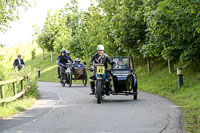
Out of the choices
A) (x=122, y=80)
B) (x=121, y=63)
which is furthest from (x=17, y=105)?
(x=121, y=63)

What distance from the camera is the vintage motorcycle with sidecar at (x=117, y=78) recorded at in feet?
39.7

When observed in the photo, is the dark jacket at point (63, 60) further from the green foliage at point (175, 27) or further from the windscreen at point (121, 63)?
the windscreen at point (121, 63)

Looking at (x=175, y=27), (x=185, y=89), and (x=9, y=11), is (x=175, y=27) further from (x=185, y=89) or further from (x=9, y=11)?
(x=9, y=11)

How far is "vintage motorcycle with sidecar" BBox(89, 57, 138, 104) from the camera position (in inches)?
476

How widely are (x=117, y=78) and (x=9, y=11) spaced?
9045 millimetres

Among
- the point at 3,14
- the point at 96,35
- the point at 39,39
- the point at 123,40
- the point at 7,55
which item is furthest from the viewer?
the point at 39,39

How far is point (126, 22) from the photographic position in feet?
79.0

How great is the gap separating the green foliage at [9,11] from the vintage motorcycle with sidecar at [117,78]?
25.4ft

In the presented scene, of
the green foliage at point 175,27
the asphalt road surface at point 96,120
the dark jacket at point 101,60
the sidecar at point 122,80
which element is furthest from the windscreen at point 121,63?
the asphalt road surface at point 96,120

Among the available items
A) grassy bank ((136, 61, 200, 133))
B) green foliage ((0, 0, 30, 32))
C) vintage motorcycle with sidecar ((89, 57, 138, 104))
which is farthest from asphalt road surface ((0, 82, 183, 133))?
green foliage ((0, 0, 30, 32))

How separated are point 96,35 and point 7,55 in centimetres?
2380

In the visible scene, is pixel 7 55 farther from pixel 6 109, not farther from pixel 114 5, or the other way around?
pixel 114 5

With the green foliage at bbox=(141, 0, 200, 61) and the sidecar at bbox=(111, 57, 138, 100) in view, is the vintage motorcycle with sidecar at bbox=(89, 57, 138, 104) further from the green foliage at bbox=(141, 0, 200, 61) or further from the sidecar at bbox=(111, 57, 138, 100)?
the green foliage at bbox=(141, 0, 200, 61)

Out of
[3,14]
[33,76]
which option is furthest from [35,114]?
[3,14]
